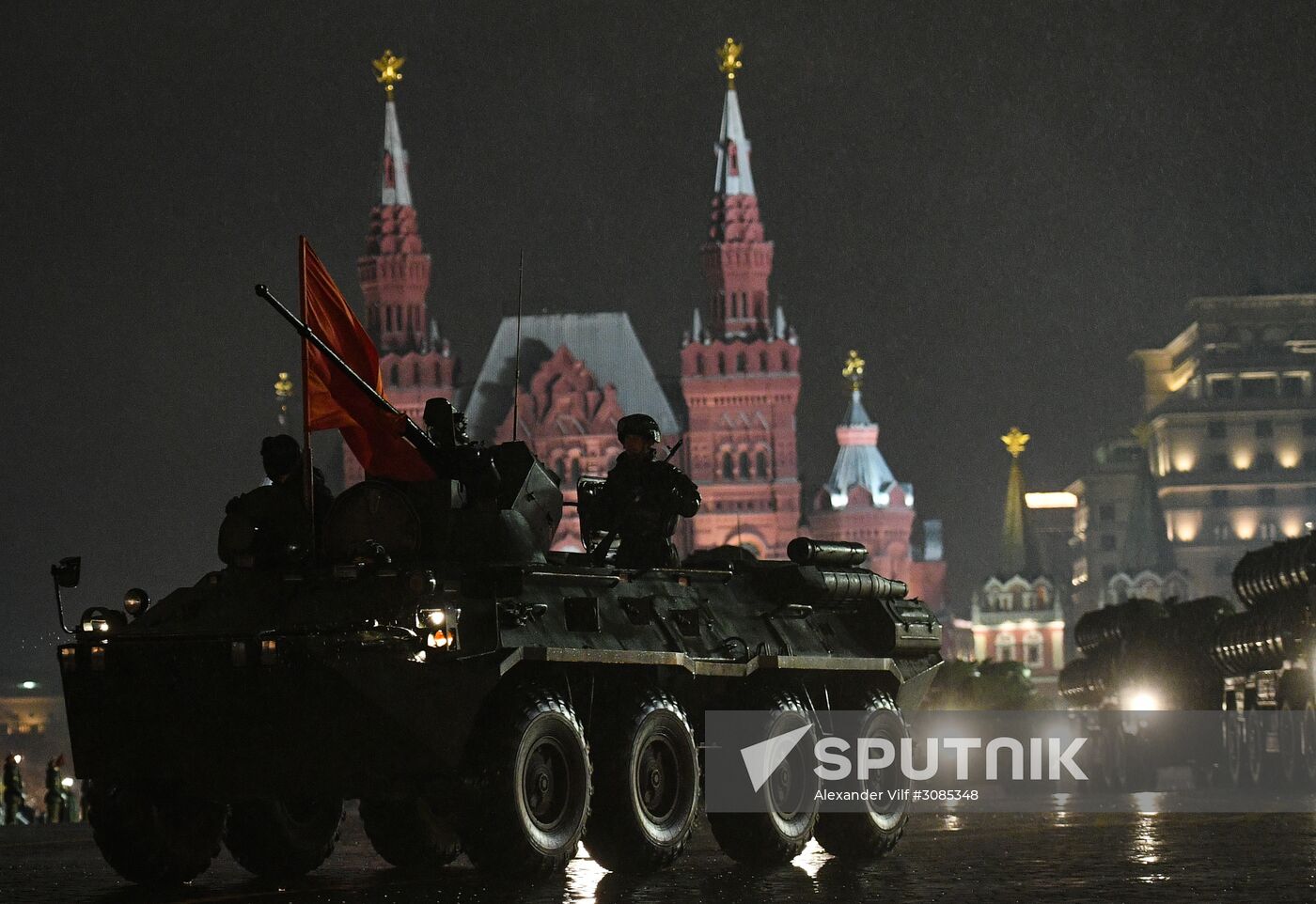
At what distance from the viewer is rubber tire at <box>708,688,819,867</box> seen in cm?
1441

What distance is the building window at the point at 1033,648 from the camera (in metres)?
150

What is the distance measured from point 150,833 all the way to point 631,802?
9.06 feet

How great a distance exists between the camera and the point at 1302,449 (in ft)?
530

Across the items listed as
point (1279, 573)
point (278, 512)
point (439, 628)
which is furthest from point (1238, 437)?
point (439, 628)

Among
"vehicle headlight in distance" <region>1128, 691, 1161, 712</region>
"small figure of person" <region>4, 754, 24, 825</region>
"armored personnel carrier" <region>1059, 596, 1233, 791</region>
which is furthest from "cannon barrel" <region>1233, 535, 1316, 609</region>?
"small figure of person" <region>4, 754, 24, 825</region>

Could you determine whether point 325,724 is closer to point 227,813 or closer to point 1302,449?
point 227,813

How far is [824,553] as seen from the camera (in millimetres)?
15680

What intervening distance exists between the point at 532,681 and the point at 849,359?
13982cm

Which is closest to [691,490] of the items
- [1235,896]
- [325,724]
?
[325,724]

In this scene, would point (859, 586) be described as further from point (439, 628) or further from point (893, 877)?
point (439, 628)

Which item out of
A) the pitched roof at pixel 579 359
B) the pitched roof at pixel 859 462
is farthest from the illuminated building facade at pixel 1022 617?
the pitched roof at pixel 579 359

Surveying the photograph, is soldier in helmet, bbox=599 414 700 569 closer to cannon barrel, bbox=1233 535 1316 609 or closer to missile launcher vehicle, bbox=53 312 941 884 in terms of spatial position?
missile launcher vehicle, bbox=53 312 941 884

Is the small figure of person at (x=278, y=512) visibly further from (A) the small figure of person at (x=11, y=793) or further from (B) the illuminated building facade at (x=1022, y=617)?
(B) the illuminated building facade at (x=1022, y=617)

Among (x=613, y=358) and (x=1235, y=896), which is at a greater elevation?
(x=613, y=358)
